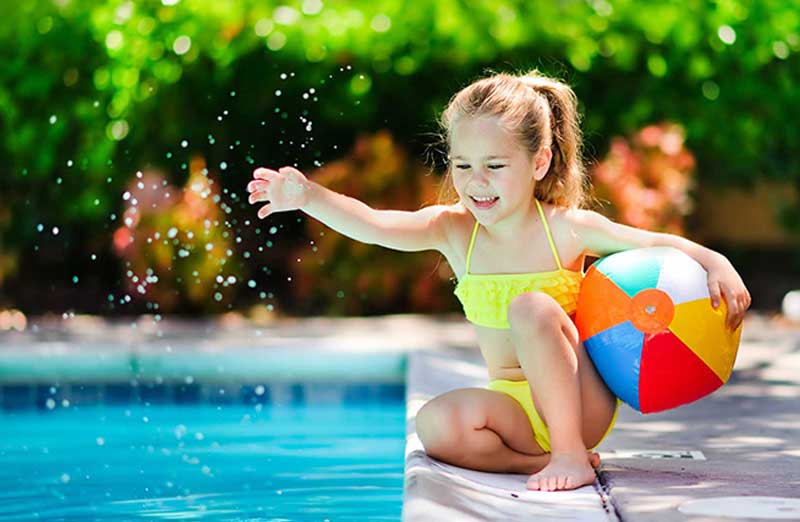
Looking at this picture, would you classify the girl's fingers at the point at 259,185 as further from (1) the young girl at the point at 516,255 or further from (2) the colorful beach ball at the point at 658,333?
(2) the colorful beach ball at the point at 658,333

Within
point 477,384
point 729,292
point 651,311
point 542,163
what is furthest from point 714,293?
point 477,384

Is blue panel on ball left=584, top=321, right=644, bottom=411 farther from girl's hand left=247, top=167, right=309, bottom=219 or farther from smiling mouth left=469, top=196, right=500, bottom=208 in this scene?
girl's hand left=247, top=167, right=309, bottom=219

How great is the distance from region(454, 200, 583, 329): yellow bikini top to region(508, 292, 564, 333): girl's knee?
189 mm

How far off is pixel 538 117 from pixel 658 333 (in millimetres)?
710

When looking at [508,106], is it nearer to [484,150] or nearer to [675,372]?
[484,150]

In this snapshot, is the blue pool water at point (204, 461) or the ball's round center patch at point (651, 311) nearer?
the ball's round center patch at point (651, 311)

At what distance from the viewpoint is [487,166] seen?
3857 millimetres

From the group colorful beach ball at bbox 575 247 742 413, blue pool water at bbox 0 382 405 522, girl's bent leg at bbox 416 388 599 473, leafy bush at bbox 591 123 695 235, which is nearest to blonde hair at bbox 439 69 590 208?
colorful beach ball at bbox 575 247 742 413

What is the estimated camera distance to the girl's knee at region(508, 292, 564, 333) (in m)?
3.65

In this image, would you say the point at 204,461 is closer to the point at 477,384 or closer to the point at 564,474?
the point at 477,384

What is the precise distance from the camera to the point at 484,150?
3838mm

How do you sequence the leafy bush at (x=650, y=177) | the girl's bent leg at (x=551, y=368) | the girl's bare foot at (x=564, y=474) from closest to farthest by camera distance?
the girl's bare foot at (x=564, y=474)
the girl's bent leg at (x=551, y=368)
the leafy bush at (x=650, y=177)

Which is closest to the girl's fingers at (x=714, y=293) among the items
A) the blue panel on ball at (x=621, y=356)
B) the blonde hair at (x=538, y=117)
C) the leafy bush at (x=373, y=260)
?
the blue panel on ball at (x=621, y=356)

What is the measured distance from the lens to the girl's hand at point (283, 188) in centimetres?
396
